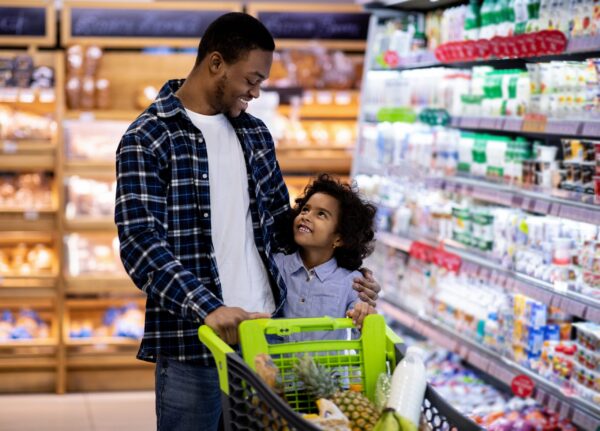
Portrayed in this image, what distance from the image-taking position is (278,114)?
23.2 ft

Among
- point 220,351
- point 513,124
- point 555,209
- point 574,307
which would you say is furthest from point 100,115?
point 220,351

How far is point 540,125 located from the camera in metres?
4.39

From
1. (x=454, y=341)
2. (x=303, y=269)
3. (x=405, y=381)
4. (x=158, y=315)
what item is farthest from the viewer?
(x=454, y=341)

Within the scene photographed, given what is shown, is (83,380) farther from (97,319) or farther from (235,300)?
(235,300)

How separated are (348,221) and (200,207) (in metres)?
0.51

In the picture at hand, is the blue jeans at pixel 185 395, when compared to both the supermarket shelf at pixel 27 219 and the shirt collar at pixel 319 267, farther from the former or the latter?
the supermarket shelf at pixel 27 219

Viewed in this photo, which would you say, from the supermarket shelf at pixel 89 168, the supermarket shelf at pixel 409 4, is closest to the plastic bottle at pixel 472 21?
the supermarket shelf at pixel 409 4

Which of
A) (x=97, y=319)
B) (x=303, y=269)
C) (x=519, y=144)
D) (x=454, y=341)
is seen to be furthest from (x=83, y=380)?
(x=303, y=269)

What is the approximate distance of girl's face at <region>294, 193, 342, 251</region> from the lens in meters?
3.04

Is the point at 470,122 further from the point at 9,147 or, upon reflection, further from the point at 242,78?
the point at 9,147

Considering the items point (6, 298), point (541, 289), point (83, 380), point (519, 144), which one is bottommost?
point (83, 380)

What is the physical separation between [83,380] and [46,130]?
1.63 m

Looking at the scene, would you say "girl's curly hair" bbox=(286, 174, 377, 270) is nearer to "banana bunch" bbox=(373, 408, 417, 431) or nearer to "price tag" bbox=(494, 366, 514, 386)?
"banana bunch" bbox=(373, 408, 417, 431)

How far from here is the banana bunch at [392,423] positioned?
215 centimetres
